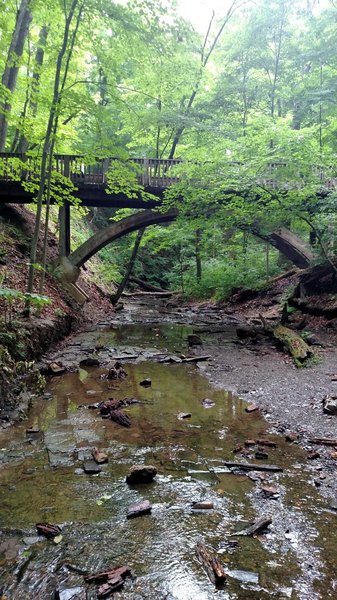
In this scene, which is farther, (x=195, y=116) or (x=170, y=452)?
(x=195, y=116)

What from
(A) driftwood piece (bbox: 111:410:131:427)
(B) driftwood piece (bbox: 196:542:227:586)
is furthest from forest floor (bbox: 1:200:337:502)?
(A) driftwood piece (bbox: 111:410:131:427)

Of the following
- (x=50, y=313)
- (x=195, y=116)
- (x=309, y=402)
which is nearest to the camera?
(x=309, y=402)

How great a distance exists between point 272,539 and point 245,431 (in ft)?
6.35

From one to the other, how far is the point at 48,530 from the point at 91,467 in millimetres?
958

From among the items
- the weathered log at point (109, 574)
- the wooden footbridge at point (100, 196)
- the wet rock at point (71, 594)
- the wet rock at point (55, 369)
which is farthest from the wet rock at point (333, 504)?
the wooden footbridge at point (100, 196)

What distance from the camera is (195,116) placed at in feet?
50.1

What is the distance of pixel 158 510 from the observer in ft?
9.72

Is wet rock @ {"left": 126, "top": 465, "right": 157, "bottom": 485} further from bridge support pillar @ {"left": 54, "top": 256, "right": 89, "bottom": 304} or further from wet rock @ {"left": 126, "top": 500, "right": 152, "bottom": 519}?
bridge support pillar @ {"left": 54, "top": 256, "right": 89, "bottom": 304}

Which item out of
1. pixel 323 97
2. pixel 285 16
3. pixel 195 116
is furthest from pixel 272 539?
pixel 285 16

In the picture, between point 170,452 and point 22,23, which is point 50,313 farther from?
point 22,23

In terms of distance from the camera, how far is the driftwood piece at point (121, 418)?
183 inches

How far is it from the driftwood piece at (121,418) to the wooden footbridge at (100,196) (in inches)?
351

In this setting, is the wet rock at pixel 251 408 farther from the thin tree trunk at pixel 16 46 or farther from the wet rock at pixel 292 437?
the thin tree trunk at pixel 16 46

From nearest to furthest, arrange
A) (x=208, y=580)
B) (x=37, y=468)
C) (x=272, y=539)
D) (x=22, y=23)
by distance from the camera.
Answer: (x=208, y=580)
(x=272, y=539)
(x=37, y=468)
(x=22, y=23)
